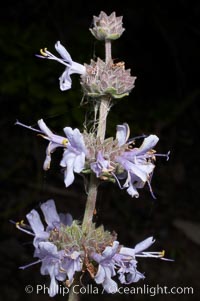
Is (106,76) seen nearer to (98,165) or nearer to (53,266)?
(98,165)

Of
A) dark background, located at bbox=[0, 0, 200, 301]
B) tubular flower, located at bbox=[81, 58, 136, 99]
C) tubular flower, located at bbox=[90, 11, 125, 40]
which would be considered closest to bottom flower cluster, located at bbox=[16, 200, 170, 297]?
tubular flower, located at bbox=[81, 58, 136, 99]

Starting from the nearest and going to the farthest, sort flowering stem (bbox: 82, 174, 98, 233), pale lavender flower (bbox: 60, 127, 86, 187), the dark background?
pale lavender flower (bbox: 60, 127, 86, 187) < flowering stem (bbox: 82, 174, 98, 233) < the dark background

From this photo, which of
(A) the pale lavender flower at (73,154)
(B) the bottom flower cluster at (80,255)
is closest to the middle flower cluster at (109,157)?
(A) the pale lavender flower at (73,154)

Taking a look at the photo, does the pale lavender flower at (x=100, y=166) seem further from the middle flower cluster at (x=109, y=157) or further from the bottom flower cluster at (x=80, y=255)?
the bottom flower cluster at (x=80, y=255)

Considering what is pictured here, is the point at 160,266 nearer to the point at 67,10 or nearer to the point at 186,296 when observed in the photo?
the point at 186,296

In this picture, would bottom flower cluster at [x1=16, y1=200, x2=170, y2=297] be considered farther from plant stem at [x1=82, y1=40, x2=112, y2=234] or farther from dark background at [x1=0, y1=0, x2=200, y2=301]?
dark background at [x1=0, y1=0, x2=200, y2=301]

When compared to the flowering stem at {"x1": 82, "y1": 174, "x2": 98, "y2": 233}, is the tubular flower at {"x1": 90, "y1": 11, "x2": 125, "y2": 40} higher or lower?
higher

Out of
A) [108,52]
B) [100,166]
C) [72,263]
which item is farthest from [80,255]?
[108,52]
